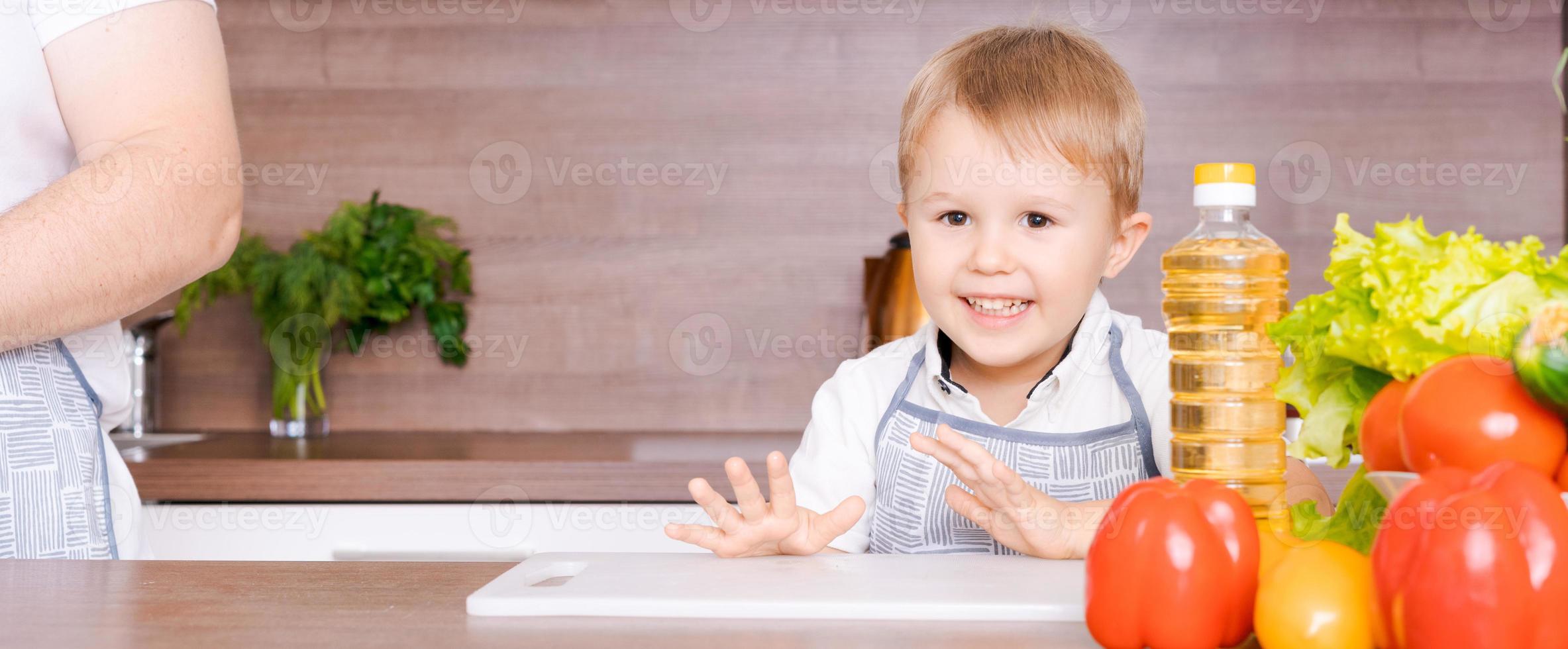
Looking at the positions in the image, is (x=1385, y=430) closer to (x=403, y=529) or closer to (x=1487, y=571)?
(x=1487, y=571)

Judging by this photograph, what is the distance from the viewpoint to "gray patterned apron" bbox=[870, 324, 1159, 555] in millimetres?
1016

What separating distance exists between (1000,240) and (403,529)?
1043 mm

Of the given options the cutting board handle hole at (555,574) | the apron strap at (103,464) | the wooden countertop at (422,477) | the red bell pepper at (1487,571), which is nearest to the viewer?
the red bell pepper at (1487,571)

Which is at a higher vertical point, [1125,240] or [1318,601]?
[1125,240]

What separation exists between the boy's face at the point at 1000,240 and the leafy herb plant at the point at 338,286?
1194 mm

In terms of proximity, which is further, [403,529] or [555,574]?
[403,529]

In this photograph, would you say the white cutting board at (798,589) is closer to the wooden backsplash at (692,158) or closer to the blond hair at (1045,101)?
the blond hair at (1045,101)

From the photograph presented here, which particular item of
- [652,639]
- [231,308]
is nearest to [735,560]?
[652,639]

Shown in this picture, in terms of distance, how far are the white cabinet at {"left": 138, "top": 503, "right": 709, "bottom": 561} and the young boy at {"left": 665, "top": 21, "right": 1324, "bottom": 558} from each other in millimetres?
589

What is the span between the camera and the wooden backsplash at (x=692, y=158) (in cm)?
199

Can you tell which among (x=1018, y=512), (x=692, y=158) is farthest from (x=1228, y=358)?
(x=692, y=158)

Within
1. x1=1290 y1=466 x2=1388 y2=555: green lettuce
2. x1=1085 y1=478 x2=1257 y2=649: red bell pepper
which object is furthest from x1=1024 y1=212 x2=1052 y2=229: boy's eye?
x1=1085 y1=478 x2=1257 y2=649: red bell pepper

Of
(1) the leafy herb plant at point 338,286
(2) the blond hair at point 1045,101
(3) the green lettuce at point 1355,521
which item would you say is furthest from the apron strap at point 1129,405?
(1) the leafy herb plant at point 338,286

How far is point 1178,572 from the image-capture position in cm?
46
